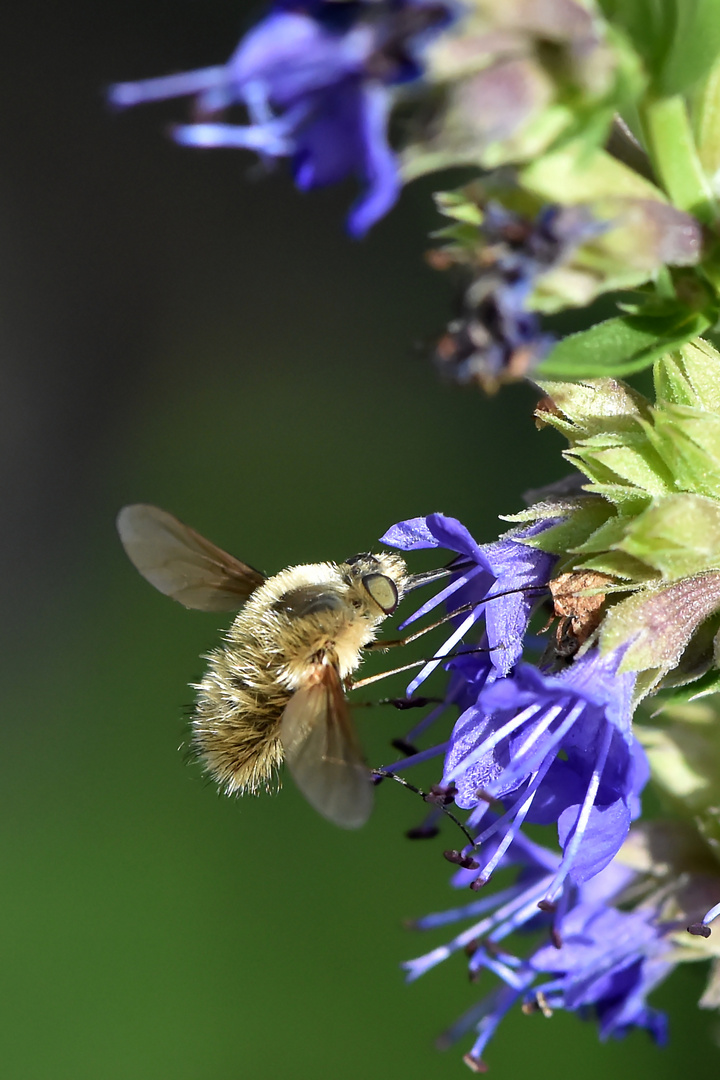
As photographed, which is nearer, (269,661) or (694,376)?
(694,376)

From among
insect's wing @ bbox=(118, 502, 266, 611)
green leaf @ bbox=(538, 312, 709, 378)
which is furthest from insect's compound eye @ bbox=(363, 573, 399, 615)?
green leaf @ bbox=(538, 312, 709, 378)

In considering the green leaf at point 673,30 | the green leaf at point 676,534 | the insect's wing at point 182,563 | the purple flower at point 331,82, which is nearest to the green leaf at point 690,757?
the green leaf at point 676,534

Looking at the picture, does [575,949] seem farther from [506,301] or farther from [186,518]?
[186,518]

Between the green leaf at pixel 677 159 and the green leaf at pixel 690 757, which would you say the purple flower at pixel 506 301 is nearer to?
the green leaf at pixel 677 159

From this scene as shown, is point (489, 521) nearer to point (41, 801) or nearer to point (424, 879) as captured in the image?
point (424, 879)

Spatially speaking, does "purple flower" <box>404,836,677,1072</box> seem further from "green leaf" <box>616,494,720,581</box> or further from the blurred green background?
the blurred green background

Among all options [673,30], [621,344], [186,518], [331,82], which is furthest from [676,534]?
[186,518]

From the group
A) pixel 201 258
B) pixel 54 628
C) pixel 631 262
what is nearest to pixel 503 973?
pixel 631 262
